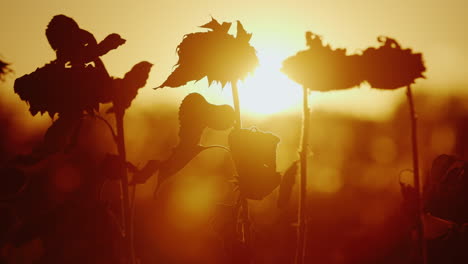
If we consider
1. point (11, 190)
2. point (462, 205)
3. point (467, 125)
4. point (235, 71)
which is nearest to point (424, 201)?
point (462, 205)

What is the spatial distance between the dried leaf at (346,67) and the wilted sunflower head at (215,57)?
0.19 m

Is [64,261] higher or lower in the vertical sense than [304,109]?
lower

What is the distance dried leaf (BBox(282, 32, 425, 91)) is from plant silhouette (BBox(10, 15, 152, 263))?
0.83 metres

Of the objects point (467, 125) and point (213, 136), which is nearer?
point (213, 136)

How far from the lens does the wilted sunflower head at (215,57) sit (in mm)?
2010

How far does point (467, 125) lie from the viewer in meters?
45.5

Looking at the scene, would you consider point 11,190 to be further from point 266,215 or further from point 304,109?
point 266,215

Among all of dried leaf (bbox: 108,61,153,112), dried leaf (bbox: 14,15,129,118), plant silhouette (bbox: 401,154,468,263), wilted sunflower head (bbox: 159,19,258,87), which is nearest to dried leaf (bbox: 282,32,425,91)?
wilted sunflower head (bbox: 159,19,258,87)

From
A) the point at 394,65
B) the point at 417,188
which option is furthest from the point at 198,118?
the point at 417,188

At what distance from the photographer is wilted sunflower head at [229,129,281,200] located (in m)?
1.98

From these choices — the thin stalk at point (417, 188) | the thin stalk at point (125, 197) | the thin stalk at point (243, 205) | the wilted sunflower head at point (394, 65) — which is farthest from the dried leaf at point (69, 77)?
the thin stalk at point (417, 188)

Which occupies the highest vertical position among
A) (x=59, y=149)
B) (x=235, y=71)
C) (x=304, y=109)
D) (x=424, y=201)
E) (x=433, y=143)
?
(x=235, y=71)

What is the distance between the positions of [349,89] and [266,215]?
585 inches

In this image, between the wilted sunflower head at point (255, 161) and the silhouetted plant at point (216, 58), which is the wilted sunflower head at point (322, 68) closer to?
the silhouetted plant at point (216, 58)
